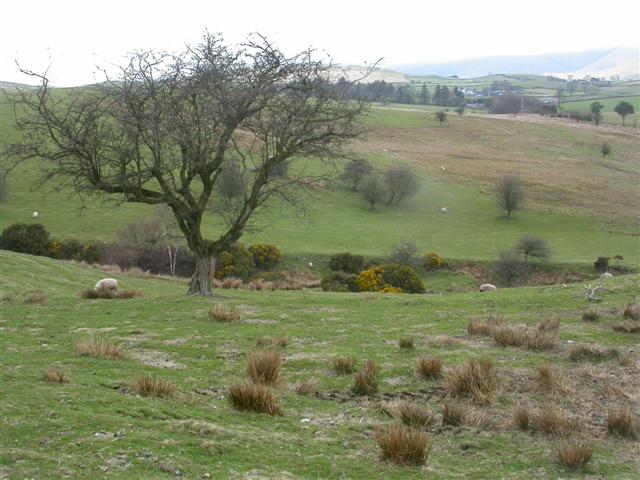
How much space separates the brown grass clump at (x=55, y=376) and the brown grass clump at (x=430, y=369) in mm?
5149

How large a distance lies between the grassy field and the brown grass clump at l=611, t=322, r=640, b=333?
0.21m

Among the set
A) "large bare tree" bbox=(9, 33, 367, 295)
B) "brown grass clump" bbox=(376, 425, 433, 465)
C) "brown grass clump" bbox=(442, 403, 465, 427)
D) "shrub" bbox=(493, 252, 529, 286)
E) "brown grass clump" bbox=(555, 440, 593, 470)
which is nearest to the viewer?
"brown grass clump" bbox=(376, 425, 433, 465)

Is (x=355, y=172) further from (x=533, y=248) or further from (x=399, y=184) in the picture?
(x=533, y=248)

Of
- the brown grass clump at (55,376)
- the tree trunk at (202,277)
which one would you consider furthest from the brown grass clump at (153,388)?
the tree trunk at (202,277)

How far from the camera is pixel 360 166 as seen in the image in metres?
74.8

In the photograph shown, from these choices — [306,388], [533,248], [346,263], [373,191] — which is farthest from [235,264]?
[306,388]

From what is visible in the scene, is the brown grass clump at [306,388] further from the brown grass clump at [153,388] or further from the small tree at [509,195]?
the small tree at [509,195]

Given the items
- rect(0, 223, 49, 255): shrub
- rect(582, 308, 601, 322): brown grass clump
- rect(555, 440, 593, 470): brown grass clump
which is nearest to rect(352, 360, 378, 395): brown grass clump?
rect(555, 440, 593, 470): brown grass clump

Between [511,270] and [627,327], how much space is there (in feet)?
124

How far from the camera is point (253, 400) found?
8156mm

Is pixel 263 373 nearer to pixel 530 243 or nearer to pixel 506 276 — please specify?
pixel 506 276

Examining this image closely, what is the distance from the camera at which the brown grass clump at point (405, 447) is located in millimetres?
6520

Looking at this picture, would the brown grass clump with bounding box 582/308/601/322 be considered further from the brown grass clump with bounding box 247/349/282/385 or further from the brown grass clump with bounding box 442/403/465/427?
the brown grass clump with bounding box 247/349/282/385

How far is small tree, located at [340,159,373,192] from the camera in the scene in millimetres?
74794
